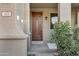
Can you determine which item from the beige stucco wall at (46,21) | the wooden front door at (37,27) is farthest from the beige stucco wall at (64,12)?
the wooden front door at (37,27)

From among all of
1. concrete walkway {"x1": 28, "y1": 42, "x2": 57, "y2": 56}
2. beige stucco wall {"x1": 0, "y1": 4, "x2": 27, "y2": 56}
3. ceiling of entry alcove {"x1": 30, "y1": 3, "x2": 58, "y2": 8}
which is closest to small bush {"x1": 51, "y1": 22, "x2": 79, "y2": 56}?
concrete walkway {"x1": 28, "y1": 42, "x2": 57, "y2": 56}

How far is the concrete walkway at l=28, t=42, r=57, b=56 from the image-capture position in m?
4.00

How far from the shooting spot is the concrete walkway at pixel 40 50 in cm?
400

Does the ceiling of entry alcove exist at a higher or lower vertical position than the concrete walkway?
higher

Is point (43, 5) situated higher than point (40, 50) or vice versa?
point (43, 5)

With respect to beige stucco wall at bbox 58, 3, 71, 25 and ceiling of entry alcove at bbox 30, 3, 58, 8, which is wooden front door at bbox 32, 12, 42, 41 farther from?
beige stucco wall at bbox 58, 3, 71, 25

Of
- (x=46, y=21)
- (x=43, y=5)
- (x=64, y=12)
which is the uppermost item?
(x=43, y=5)

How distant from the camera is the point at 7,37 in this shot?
3934 mm

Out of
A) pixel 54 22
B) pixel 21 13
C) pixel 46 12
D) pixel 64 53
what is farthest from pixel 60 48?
pixel 21 13

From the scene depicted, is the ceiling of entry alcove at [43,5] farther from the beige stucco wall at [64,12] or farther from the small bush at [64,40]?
the small bush at [64,40]

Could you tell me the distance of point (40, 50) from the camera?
4.08 meters

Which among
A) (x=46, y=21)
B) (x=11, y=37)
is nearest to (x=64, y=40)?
(x=46, y=21)

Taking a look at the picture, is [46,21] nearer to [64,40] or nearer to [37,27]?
[37,27]

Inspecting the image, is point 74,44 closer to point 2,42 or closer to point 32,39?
point 32,39
